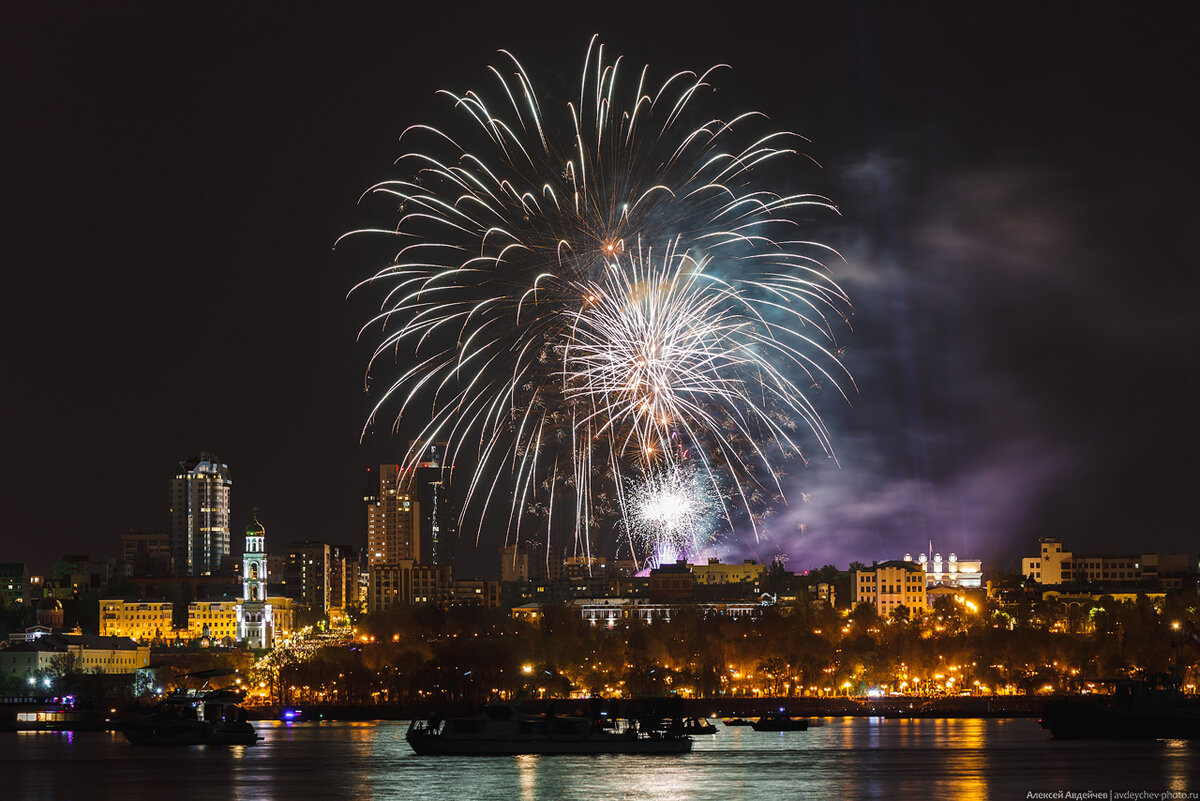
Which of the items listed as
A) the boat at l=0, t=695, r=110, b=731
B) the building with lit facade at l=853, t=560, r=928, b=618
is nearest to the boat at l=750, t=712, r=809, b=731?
the boat at l=0, t=695, r=110, b=731

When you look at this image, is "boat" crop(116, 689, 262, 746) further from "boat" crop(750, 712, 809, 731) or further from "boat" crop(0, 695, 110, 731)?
"boat" crop(0, 695, 110, 731)

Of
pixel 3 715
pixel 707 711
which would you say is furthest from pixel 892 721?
pixel 3 715

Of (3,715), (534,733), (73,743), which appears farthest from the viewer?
(3,715)

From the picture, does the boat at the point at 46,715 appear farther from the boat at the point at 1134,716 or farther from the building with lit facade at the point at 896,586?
the building with lit facade at the point at 896,586

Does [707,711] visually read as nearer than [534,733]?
No

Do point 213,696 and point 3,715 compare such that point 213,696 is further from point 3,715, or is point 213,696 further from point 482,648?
point 3,715

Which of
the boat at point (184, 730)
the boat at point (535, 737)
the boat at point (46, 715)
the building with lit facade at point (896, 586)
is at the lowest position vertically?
the boat at point (46, 715)

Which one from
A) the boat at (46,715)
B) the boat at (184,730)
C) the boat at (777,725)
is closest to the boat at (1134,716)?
the boat at (777,725)
